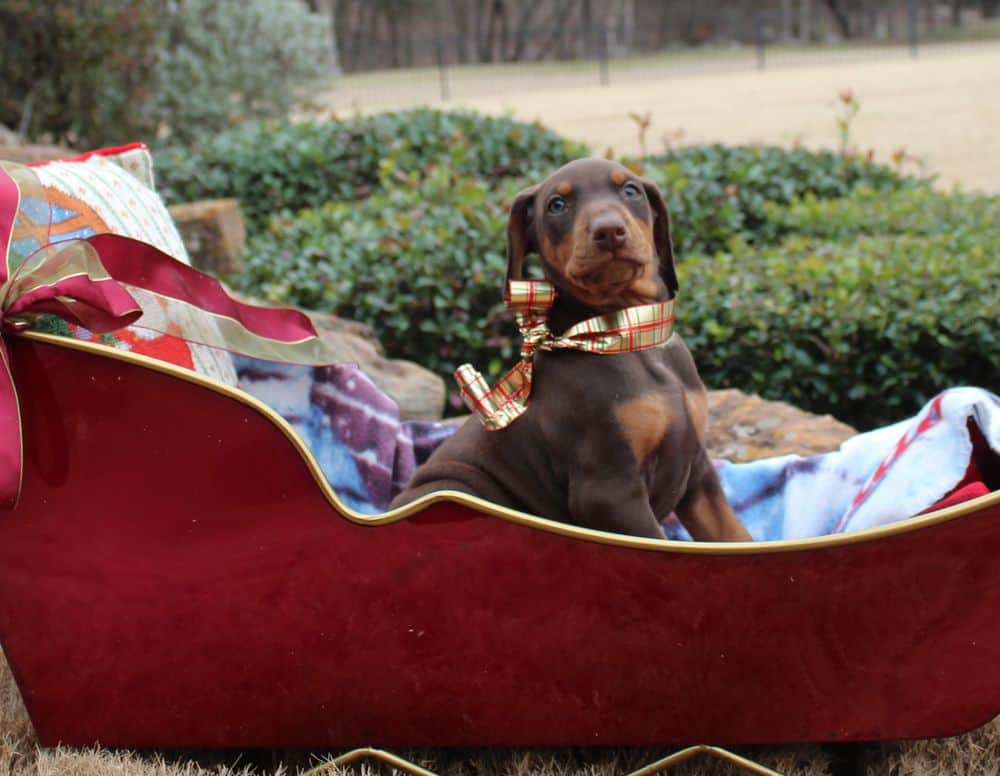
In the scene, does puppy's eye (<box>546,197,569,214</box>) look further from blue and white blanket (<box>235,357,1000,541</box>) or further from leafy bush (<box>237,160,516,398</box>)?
leafy bush (<box>237,160,516,398</box>)

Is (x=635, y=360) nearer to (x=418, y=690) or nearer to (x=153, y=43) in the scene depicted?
(x=418, y=690)

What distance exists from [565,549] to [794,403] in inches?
108

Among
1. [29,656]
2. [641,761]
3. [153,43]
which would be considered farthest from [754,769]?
[153,43]

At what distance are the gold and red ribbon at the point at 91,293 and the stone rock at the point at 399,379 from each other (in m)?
0.94

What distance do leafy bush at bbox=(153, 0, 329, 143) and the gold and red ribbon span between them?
8855 mm

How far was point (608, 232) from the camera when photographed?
2.07 meters

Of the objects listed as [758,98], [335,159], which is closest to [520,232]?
[335,159]

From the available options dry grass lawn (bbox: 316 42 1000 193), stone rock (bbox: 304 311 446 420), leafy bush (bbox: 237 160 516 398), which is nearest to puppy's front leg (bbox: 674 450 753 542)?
stone rock (bbox: 304 311 446 420)

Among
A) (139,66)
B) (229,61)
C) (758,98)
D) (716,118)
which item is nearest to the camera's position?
(139,66)

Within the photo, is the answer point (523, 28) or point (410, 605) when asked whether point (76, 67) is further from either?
point (523, 28)

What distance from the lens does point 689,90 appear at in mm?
23281

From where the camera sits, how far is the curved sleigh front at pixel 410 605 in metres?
2.00

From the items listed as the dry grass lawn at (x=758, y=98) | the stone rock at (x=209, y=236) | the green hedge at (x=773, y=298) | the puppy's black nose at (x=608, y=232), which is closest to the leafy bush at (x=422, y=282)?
the green hedge at (x=773, y=298)

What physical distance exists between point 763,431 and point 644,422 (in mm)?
1454
